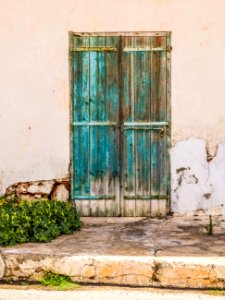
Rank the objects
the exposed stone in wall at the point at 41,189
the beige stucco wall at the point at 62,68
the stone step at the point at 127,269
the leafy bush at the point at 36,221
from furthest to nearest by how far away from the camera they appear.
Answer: the exposed stone in wall at the point at 41,189, the beige stucco wall at the point at 62,68, the leafy bush at the point at 36,221, the stone step at the point at 127,269

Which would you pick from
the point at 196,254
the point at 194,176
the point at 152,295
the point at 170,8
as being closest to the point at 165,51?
the point at 170,8

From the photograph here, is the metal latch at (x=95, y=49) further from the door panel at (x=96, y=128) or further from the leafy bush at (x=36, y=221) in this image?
the leafy bush at (x=36, y=221)

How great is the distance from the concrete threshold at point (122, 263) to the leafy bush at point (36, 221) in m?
0.14

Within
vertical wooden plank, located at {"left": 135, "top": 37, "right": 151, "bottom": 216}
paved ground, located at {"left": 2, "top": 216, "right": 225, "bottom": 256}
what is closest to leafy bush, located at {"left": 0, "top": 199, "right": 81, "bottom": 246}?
paved ground, located at {"left": 2, "top": 216, "right": 225, "bottom": 256}

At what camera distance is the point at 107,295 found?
5.20 m

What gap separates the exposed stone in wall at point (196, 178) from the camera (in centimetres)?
712

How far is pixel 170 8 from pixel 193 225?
2.49 metres

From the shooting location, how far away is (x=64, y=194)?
23.7 feet

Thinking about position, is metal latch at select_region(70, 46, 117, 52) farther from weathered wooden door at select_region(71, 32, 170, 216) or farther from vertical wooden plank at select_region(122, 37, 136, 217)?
vertical wooden plank at select_region(122, 37, 136, 217)

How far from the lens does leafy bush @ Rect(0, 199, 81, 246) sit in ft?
19.6

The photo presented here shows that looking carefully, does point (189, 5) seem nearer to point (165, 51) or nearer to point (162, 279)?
point (165, 51)

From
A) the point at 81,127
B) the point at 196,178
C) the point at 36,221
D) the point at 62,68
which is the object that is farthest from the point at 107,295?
the point at 62,68

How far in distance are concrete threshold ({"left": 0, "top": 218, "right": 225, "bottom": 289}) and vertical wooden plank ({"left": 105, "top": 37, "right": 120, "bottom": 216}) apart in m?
1.18

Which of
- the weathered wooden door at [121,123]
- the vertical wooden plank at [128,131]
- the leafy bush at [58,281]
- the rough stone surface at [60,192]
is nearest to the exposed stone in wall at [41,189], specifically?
the rough stone surface at [60,192]
